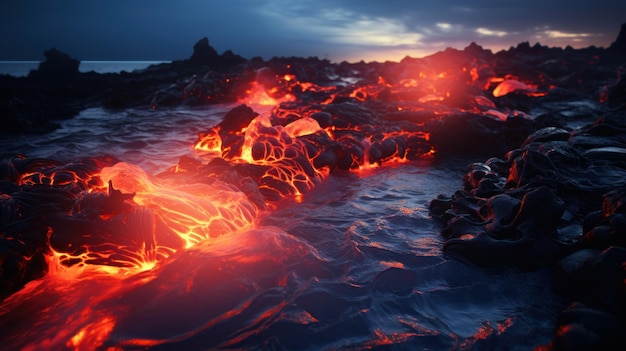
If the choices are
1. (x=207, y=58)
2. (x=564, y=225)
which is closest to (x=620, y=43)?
(x=207, y=58)

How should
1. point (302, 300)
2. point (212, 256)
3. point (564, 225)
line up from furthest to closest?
point (564, 225)
point (212, 256)
point (302, 300)

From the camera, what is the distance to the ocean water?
2.88 m

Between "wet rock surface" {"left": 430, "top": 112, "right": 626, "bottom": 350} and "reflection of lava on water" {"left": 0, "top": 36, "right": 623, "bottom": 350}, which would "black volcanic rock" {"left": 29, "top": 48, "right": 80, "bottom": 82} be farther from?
"wet rock surface" {"left": 430, "top": 112, "right": 626, "bottom": 350}

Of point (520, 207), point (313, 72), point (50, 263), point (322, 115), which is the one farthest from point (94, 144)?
point (313, 72)

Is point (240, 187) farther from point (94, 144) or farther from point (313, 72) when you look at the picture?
point (313, 72)

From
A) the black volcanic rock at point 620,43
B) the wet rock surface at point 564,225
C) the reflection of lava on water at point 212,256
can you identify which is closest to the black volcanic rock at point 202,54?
the reflection of lava on water at point 212,256

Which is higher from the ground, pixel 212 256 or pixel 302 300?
pixel 212 256

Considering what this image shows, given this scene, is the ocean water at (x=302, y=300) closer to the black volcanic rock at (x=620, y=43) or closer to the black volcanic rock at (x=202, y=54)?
the black volcanic rock at (x=202, y=54)

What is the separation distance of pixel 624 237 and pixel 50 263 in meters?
6.30

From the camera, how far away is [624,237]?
10.8ft

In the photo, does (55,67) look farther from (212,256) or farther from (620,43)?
(620,43)

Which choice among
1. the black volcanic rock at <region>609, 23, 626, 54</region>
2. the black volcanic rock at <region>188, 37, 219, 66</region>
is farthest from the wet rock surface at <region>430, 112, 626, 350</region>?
the black volcanic rock at <region>609, 23, 626, 54</region>

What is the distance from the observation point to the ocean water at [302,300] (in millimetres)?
2885

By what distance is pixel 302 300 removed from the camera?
3383mm
